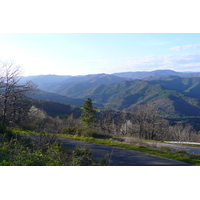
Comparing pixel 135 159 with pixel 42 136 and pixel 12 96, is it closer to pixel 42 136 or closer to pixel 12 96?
pixel 42 136

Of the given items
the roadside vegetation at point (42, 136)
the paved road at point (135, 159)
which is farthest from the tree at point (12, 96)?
the paved road at point (135, 159)

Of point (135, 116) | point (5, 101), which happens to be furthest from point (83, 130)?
point (135, 116)

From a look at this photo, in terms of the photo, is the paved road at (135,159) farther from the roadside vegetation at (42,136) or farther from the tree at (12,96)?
the tree at (12,96)

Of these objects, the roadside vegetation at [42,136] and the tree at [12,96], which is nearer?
the roadside vegetation at [42,136]

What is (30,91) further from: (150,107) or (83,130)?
(150,107)

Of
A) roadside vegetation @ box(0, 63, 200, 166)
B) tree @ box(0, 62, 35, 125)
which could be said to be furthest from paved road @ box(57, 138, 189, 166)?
tree @ box(0, 62, 35, 125)

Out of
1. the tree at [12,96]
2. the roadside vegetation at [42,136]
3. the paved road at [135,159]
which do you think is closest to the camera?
the roadside vegetation at [42,136]

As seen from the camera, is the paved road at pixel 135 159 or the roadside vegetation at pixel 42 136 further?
the paved road at pixel 135 159

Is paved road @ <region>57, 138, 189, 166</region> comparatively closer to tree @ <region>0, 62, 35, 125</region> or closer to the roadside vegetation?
the roadside vegetation

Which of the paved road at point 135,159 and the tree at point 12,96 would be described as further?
the tree at point 12,96

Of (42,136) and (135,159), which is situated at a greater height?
(42,136)

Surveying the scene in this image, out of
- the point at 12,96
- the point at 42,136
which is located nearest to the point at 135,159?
the point at 42,136

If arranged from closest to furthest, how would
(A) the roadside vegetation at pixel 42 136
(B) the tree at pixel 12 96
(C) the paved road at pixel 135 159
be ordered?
(A) the roadside vegetation at pixel 42 136 → (C) the paved road at pixel 135 159 → (B) the tree at pixel 12 96

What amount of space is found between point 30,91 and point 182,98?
545 feet
